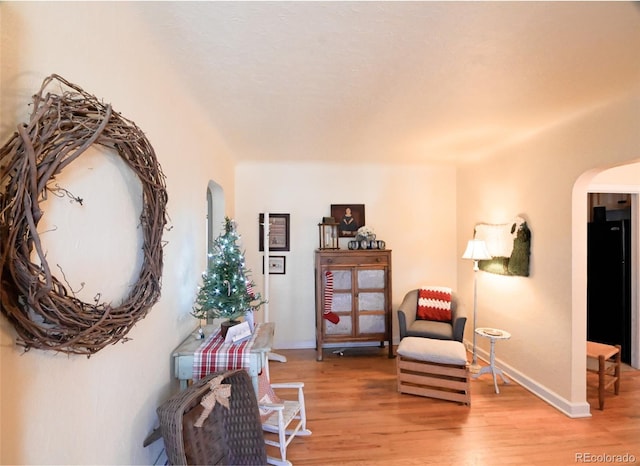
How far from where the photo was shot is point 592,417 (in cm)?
256

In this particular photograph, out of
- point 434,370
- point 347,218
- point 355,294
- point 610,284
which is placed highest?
point 347,218

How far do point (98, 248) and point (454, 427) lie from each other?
270 cm

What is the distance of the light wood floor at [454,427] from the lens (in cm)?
212

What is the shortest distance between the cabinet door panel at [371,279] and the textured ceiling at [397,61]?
70.5 inches

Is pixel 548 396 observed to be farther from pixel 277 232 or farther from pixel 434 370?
pixel 277 232

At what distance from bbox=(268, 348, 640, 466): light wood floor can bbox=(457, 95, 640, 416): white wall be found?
0.86ft

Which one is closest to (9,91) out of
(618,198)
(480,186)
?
(480,186)

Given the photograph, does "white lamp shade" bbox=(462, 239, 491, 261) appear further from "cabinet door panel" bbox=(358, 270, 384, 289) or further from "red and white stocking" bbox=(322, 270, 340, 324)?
"red and white stocking" bbox=(322, 270, 340, 324)

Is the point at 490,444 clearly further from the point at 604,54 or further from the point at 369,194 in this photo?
the point at 369,194

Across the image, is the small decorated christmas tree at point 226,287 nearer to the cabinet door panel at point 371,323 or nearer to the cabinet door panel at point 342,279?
the cabinet door panel at point 342,279

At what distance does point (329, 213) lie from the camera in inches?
170

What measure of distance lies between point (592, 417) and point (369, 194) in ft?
10.3

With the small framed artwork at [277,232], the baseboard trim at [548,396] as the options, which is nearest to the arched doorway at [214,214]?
the small framed artwork at [277,232]

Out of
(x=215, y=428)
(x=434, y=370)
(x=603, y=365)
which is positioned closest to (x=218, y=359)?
(x=215, y=428)
